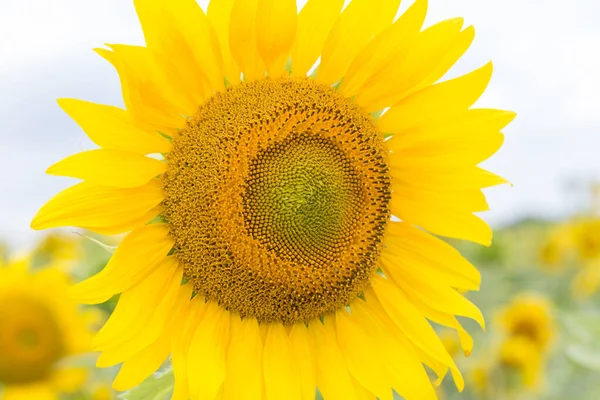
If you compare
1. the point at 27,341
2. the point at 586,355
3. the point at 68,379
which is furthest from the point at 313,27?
the point at 27,341

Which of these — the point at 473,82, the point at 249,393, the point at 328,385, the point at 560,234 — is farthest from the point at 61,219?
the point at 560,234

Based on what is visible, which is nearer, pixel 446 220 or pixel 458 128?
pixel 458 128

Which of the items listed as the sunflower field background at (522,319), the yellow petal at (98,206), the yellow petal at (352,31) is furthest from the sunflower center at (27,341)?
the yellow petal at (352,31)

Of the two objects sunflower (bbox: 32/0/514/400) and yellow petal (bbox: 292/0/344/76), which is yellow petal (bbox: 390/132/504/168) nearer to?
sunflower (bbox: 32/0/514/400)

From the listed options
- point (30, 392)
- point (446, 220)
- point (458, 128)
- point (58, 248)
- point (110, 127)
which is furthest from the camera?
point (58, 248)

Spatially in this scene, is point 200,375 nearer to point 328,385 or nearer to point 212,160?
point 328,385

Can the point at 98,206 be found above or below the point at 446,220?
below

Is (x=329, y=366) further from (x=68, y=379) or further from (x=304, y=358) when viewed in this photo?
(x=68, y=379)
